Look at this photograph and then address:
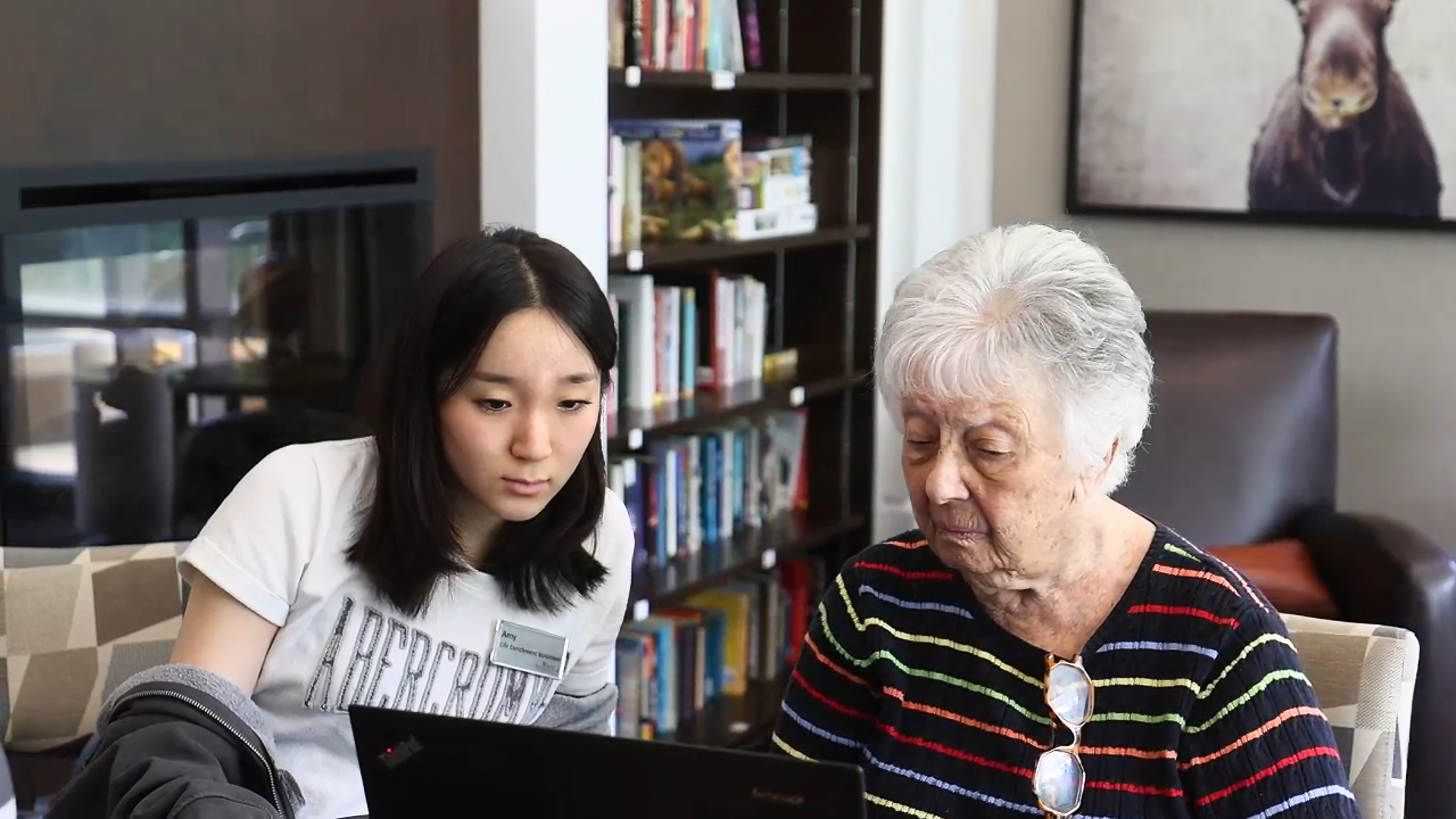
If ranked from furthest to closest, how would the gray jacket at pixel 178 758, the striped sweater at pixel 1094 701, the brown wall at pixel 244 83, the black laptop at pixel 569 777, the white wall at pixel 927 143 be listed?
the white wall at pixel 927 143 → the brown wall at pixel 244 83 → the striped sweater at pixel 1094 701 → the gray jacket at pixel 178 758 → the black laptop at pixel 569 777

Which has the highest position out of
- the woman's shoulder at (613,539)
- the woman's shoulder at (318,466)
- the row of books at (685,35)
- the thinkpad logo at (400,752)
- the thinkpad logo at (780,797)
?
the row of books at (685,35)

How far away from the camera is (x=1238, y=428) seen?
3174 millimetres

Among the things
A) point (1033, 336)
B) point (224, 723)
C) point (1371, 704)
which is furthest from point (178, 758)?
point (1371, 704)

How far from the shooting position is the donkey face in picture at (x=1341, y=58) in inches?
136

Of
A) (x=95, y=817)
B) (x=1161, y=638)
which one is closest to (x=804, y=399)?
(x=1161, y=638)

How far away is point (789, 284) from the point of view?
3.81 meters

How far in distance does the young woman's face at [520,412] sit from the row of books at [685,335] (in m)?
1.39

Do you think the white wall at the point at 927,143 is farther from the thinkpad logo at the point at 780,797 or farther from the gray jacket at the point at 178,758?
the thinkpad logo at the point at 780,797

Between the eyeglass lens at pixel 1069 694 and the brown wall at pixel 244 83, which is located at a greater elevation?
the brown wall at pixel 244 83

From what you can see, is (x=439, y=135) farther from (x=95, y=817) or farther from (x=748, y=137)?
(x=95, y=817)

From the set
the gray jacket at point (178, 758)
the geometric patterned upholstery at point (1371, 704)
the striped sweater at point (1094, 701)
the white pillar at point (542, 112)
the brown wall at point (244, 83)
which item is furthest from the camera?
the white pillar at point (542, 112)

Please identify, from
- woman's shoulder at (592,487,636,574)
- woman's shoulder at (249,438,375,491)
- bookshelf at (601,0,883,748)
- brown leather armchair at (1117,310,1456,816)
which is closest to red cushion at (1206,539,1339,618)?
brown leather armchair at (1117,310,1456,816)

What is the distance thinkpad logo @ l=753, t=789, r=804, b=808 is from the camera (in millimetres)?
976

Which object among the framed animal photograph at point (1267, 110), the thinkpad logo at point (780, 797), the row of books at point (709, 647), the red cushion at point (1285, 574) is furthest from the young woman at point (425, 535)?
the framed animal photograph at point (1267, 110)
